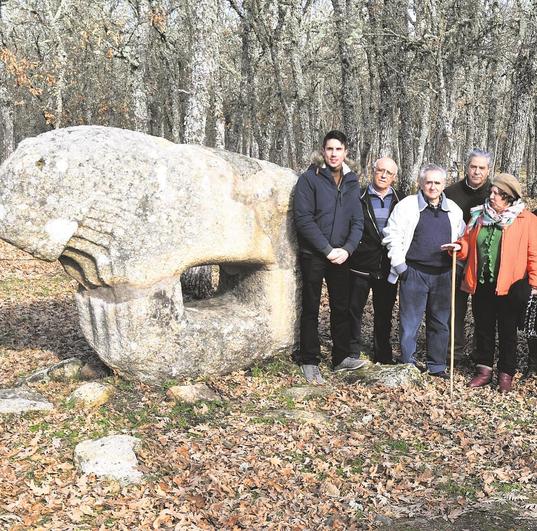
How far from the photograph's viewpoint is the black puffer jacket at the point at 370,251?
6.66 metres

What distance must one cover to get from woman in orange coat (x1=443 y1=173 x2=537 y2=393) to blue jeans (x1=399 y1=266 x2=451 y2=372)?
0.94ft

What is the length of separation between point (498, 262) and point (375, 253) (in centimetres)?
133

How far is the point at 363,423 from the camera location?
5.69m

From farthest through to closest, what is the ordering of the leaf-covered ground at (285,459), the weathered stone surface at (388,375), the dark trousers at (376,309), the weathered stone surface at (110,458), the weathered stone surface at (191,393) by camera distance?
the dark trousers at (376,309), the weathered stone surface at (388,375), the weathered stone surface at (191,393), the weathered stone surface at (110,458), the leaf-covered ground at (285,459)

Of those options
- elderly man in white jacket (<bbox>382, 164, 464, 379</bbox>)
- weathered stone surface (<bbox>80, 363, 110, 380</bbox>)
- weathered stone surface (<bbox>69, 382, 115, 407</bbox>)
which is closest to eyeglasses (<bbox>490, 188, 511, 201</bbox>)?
elderly man in white jacket (<bbox>382, 164, 464, 379</bbox>)

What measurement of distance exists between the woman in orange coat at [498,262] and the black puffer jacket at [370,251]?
2.40 ft

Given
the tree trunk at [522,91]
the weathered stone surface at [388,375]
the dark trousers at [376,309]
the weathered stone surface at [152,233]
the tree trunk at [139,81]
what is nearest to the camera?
the weathered stone surface at [152,233]

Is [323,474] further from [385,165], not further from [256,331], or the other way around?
[385,165]

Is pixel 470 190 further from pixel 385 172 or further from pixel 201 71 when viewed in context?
pixel 201 71

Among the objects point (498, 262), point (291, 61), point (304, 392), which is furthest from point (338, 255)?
point (291, 61)

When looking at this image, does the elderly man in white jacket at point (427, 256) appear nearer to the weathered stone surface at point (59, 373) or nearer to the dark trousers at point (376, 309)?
the dark trousers at point (376, 309)

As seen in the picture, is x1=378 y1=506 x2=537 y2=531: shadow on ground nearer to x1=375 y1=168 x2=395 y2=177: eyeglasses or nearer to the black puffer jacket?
the black puffer jacket

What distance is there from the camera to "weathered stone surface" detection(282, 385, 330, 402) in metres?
6.21

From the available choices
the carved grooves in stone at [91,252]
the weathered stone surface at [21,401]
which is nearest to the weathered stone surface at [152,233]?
the carved grooves in stone at [91,252]
